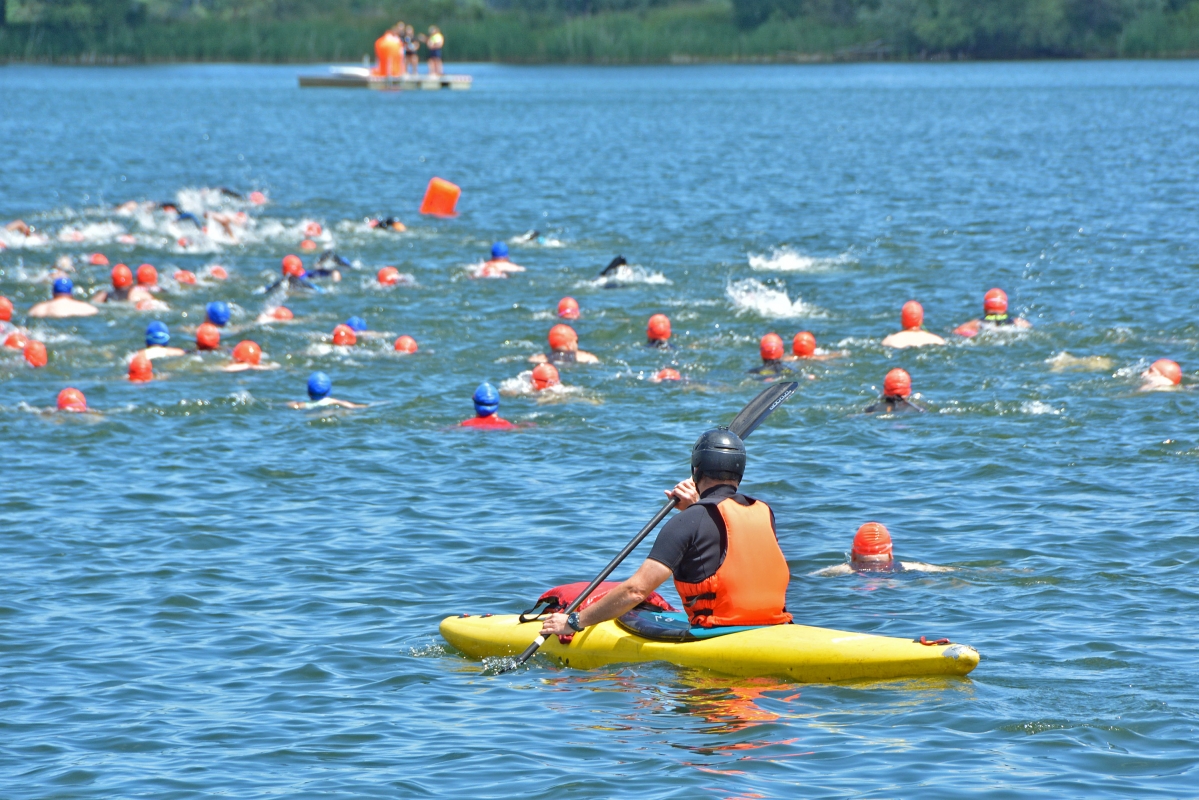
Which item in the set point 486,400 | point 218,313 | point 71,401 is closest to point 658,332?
point 486,400

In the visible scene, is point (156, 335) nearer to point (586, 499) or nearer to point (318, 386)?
point (318, 386)

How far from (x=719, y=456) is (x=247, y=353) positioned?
12486 mm

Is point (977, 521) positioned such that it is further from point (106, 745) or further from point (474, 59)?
point (474, 59)

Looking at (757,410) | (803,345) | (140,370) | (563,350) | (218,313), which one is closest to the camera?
(757,410)

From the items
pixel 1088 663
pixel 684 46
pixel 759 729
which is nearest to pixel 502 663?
pixel 759 729

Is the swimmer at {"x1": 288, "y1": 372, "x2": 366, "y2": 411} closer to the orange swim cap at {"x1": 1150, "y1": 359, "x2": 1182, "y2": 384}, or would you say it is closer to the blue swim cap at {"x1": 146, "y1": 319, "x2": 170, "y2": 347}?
the blue swim cap at {"x1": 146, "y1": 319, "x2": 170, "y2": 347}

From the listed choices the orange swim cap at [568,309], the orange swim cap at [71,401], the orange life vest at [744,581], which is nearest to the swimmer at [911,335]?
the orange swim cap at [568,309]

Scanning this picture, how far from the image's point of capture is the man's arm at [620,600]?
920 cm

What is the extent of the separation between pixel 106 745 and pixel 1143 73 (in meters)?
89.7

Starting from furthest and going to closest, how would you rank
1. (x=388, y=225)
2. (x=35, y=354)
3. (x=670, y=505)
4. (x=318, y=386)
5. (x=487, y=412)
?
(x=388, y=225) → (x=35, y=354) → (x=318, y=386) → (x=487, y=412) → (x=670, y=505)

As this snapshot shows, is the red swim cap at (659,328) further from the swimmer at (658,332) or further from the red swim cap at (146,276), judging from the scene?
the red swim cap at (146,276)

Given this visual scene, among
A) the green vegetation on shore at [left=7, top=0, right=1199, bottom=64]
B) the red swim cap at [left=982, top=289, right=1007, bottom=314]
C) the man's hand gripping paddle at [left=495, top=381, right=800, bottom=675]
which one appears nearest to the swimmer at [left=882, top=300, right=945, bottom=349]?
the red swim cap at [left=982, top=289, right=1007, bottom=314]

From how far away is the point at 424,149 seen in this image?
5462 centimetres

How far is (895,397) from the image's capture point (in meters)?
17.3
